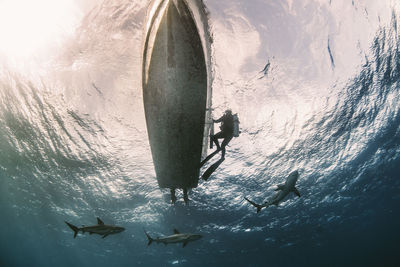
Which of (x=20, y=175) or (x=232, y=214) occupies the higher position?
(x=20, y=175)

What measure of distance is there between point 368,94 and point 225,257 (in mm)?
33119

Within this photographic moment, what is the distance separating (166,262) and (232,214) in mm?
28679

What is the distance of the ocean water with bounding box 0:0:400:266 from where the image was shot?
24.2 ft

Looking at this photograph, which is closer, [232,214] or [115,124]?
[115,124]

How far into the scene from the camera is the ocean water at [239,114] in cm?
737

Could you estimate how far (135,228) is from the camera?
24.7 metres

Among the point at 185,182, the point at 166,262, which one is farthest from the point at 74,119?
the point at 166,262

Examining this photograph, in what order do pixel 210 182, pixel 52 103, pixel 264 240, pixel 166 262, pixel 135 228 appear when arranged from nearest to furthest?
pixel 52 103 < pixel 210 182 < pixel 135 228 < pixel 264 240 < pixel 166 262

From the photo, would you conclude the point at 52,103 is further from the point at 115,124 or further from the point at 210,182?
the point at 210,182

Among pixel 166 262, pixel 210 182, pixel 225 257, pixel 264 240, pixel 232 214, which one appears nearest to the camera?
pixel 210 182

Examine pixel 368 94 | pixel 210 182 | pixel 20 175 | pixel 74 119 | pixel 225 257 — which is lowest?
pixel 225 257

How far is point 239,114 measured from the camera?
389 inches

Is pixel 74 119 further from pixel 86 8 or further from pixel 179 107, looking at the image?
pixel 179 107

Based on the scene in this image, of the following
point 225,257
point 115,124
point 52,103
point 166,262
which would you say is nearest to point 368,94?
point 115,124
